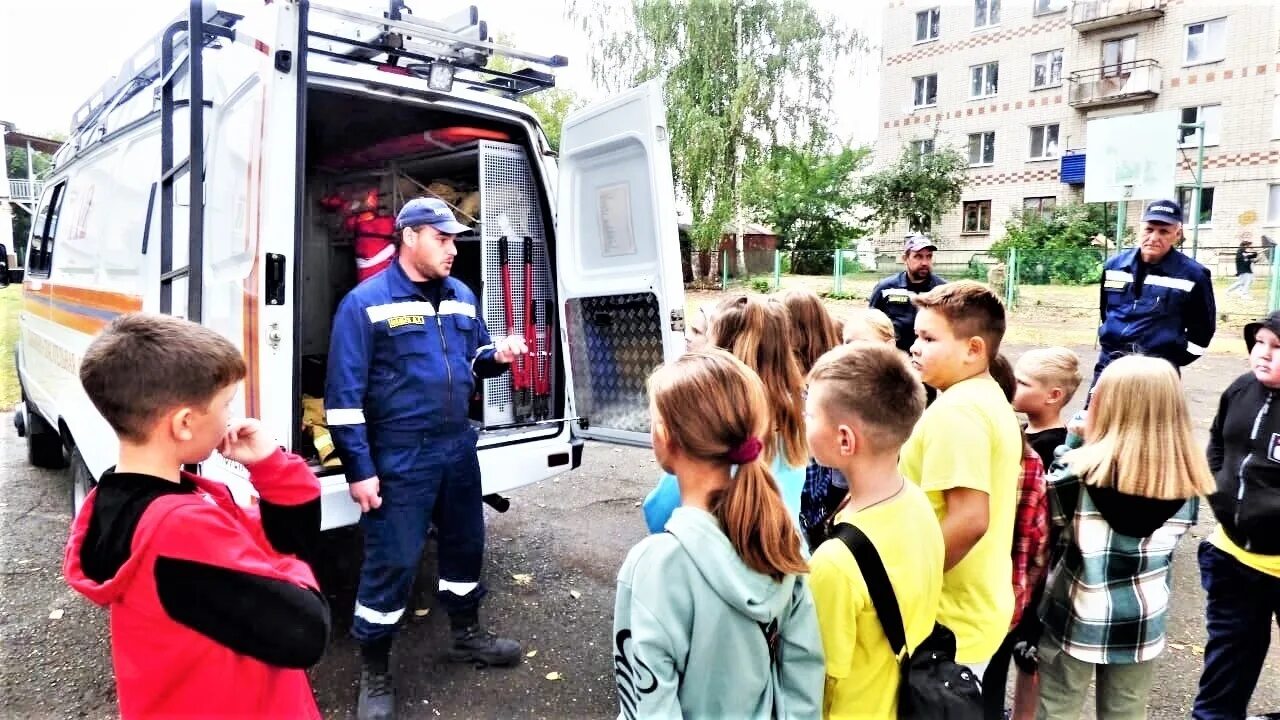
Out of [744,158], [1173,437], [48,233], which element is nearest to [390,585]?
[1173,437]

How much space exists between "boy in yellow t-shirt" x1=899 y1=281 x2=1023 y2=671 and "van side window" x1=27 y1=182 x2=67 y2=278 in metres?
6.02

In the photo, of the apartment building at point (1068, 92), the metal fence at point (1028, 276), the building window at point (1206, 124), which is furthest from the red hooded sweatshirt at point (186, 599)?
the building window at point (1206, 124)

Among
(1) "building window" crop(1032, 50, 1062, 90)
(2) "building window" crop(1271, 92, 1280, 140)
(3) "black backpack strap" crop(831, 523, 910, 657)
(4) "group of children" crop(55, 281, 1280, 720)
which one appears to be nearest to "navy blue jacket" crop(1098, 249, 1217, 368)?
(4) "group of children" crop(55, 281, 1280, 720)

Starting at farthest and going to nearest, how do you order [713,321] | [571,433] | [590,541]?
[590,541] < [571,433] < [713,321]

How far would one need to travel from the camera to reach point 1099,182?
16719 millimetres

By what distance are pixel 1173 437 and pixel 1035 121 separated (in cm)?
2953

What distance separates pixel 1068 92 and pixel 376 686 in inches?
1206

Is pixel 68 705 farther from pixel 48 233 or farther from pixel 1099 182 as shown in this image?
pixel 1099 182

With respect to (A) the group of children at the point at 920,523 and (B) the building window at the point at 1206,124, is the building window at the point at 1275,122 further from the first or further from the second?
(A) the group of children at the point at 920,523

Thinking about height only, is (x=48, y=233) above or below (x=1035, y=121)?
below

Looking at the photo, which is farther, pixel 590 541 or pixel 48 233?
pixel 48 233

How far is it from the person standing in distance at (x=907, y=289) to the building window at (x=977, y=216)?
85.3 ft

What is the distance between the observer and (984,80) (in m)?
28.5

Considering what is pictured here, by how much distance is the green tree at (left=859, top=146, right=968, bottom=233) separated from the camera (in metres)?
25.8
